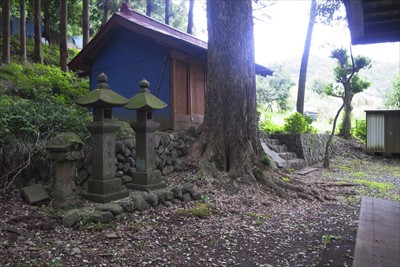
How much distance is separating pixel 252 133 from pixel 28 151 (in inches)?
185

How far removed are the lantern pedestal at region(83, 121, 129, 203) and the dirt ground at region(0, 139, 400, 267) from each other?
2.02ft

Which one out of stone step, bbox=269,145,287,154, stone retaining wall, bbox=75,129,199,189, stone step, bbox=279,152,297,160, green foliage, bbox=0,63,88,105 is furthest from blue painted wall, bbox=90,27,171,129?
stone step, bbox=279,152,297,160

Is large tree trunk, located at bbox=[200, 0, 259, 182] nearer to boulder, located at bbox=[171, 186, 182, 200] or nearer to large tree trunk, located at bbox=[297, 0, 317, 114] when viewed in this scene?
boulder, located at bbox=[171, 186, 182, 200]

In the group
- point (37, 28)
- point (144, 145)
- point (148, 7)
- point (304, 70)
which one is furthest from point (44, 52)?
point (144, 145)

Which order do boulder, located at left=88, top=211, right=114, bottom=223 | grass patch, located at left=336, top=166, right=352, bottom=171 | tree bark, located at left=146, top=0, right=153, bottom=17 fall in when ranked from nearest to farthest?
boulder, located at left=88, top=211, right=114, bottom=223
grass patch, located at left=336, top=166, right=352, bottom=171
tree bark, located at left=146, top=0, right=153, bottom=17

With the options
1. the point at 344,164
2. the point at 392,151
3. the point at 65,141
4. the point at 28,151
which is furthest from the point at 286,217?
the point at 392,151

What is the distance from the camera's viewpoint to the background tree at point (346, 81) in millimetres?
13984

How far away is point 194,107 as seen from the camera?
988 cm

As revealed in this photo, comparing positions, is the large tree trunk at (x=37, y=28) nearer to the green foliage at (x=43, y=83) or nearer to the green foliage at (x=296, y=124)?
the green foliage at (x=43, y=83)

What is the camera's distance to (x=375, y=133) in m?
14.7

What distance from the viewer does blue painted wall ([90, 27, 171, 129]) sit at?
930 centimetres

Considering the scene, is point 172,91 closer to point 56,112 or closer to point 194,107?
point 194,107

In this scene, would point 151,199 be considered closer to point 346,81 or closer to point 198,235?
point 198,235

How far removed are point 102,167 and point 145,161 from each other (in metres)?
1.00
